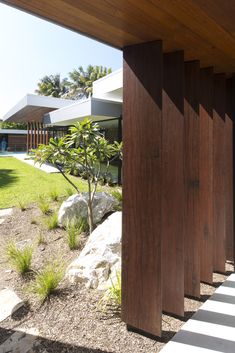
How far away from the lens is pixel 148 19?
6.24ft

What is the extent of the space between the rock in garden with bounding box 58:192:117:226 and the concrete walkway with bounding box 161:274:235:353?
9.00 feet

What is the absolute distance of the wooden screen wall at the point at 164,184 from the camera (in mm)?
2275

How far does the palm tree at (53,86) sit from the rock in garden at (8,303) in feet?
148

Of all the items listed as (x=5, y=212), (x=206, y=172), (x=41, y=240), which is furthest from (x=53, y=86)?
(x=206, y=172)

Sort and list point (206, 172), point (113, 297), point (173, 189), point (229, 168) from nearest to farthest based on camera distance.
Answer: point (173, 189) < point (113, 297) < point (206, 172) < point (229, 168)

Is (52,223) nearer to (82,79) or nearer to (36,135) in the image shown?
(36,135)

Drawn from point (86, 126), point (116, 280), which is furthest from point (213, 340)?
point (86, 126)

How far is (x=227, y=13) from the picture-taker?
1.90m

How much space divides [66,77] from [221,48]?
46145 millimetres

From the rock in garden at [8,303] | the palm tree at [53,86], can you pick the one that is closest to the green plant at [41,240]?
the rock in garden at [8,303]

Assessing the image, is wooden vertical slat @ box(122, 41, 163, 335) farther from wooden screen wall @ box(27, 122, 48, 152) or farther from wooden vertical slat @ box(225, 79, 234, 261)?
wooden screen wall @ box(27, 122, 48, 152)

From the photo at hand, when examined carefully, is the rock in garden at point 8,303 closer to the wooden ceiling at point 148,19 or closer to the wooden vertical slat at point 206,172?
the wooden vertical slat at point 206,172

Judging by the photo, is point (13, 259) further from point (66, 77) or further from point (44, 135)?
point (66, 77)

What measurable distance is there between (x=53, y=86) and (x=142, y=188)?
47.9 meters
